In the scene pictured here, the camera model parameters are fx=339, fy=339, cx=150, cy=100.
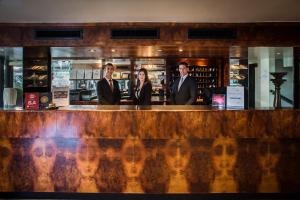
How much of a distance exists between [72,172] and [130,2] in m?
2.04

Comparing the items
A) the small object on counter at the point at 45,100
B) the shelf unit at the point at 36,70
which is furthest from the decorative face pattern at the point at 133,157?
the shelf unit at the point at 36,70

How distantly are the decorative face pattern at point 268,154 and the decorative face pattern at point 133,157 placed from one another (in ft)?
4.32

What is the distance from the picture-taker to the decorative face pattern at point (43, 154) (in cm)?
381

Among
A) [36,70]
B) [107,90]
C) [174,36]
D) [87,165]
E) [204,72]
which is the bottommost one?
[87,165]

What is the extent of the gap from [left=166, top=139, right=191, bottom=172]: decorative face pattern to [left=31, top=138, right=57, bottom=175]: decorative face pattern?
129 centimetres

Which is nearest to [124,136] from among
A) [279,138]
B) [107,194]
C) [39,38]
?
[107,194]

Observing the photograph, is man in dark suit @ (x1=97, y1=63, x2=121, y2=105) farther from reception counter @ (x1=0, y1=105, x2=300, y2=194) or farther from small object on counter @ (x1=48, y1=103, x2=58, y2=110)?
reception counter @ (x1=0, y1=105, x2=300, y2=194)

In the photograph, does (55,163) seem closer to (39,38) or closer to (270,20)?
(39,38)

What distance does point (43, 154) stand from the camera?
3.81m

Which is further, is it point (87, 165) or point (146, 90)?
point (146, 90)

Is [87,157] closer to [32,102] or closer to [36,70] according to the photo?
[32,102]

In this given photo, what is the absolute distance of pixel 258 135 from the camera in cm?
367

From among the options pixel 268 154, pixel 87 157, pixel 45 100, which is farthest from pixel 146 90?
pixel 268 154

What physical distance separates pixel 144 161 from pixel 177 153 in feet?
1.24
